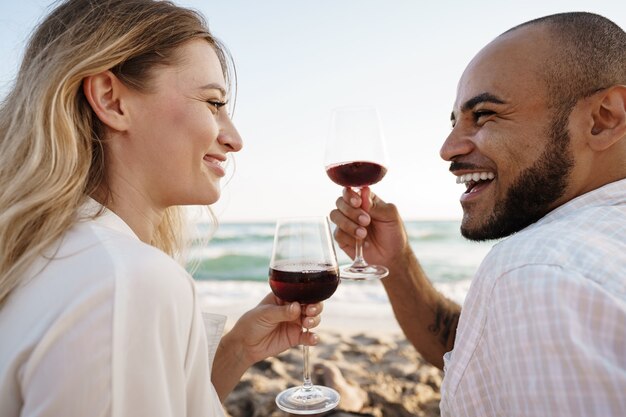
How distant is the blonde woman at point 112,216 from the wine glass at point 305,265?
0.11 metres

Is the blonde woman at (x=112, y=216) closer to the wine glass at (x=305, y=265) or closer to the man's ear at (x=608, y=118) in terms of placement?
the wine glass at (x=305, y=265)

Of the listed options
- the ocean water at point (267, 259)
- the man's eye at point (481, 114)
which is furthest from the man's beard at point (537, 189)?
the ocean water at point (267, 259)

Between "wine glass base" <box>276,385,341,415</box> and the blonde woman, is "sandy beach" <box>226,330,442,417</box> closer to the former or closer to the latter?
"wine glass base" <box>276,385,341,415</box>

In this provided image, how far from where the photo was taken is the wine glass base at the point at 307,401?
215cm

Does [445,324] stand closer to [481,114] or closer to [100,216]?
[481,114]

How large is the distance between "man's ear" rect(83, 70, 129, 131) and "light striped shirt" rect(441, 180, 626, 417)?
4.66 feet

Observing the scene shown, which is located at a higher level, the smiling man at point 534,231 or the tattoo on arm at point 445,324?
the smiling man at point 534,231

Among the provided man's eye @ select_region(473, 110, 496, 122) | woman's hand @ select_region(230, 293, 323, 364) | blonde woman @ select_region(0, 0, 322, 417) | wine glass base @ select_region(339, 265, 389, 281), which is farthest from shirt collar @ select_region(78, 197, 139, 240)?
man's eye @ select_region(473, 110, 496, 122)

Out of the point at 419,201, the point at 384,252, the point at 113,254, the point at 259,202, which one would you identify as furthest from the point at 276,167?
the point at 113,254

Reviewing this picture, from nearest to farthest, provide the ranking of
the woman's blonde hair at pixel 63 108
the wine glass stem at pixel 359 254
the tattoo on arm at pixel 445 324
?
the woman's blonde hair at pixel 63 108 → the wine glass stem at pixel 359 254 → the tattoo on arm at pixel 445 324

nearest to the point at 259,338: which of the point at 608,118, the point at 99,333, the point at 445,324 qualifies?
the point at 99,333

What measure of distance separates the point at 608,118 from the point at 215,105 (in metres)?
1.72

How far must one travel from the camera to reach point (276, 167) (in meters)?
32.4

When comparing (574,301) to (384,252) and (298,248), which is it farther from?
(384,252)
